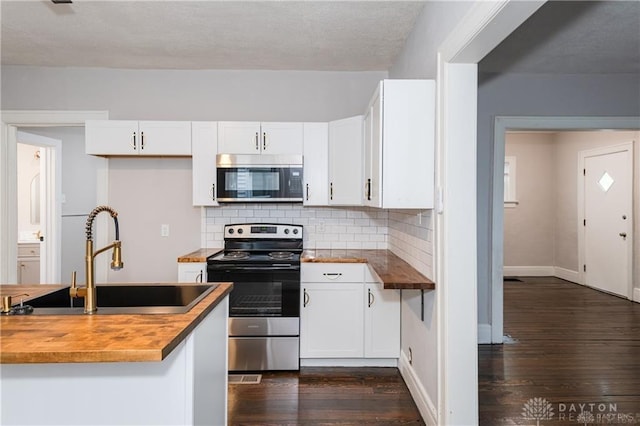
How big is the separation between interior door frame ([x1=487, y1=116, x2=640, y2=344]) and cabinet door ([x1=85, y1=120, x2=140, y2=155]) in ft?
10.9

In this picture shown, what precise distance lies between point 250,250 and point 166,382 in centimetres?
225

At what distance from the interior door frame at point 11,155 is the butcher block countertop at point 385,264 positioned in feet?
7.09

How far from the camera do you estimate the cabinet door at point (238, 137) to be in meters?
3.34

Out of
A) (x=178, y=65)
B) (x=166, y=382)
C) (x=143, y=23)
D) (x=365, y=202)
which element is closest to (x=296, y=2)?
(x=143, y=23)

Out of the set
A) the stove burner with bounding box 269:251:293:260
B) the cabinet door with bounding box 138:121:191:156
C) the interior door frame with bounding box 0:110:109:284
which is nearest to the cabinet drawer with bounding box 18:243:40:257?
the interior door frame with bounding box 0:110:109:284

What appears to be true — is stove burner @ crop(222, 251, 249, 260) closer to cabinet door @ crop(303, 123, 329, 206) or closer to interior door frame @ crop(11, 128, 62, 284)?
cabinet door @ crop(303, 123, 329, 206)

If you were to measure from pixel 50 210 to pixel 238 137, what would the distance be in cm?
282

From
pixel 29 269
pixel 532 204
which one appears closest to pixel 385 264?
pixel 29 269

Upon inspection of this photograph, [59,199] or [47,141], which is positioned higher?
[47,141]

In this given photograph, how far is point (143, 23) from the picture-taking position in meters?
2.74

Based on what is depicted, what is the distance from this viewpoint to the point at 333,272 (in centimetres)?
310

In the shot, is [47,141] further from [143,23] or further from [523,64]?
[523,64]

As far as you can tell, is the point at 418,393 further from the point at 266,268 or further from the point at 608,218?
the point at 608,218

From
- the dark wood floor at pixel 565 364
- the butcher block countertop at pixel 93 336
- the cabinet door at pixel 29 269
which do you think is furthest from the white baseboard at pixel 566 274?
the cabinet door at pixel 29 269
